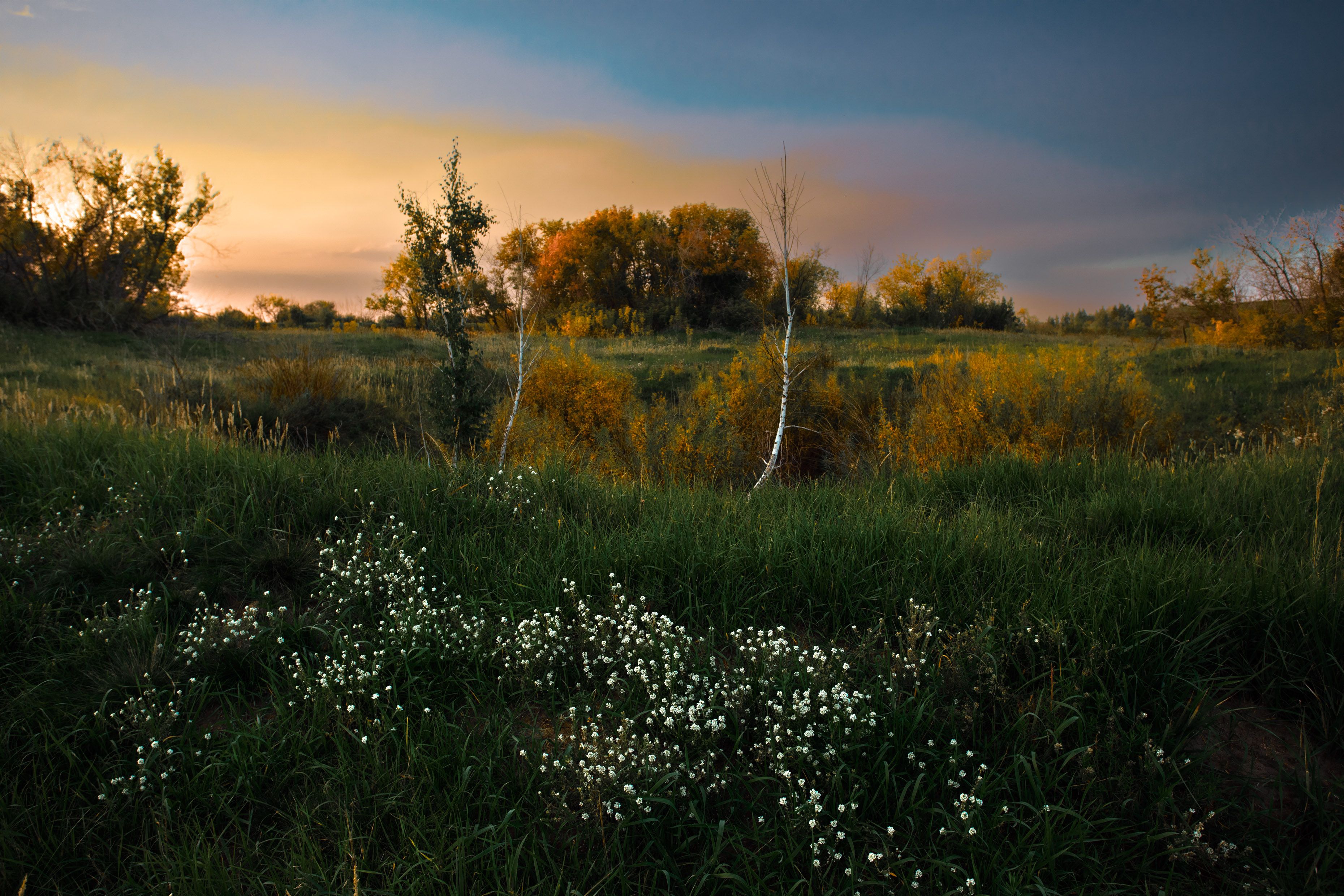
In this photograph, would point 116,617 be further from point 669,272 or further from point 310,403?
point 669,272

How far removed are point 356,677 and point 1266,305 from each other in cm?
2904

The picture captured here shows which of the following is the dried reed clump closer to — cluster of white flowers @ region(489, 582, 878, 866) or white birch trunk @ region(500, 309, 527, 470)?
white birch trunk @ region(500, 309, 527, 470)

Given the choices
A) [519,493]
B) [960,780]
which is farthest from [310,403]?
[960,780]

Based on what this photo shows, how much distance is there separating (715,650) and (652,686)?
0.42 meters

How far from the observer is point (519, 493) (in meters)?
4.20

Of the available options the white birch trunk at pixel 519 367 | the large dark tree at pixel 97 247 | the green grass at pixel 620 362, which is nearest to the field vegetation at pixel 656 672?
the white birch trunk at pixel 519 367

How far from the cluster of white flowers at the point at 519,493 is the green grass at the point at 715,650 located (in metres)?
0.11

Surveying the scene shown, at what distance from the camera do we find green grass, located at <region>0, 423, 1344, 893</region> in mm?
2025

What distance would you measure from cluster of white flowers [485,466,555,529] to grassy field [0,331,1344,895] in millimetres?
34

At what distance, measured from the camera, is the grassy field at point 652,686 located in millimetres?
2043

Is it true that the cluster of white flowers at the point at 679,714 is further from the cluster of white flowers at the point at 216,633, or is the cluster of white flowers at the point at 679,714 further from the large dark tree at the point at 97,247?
the large dark tree at the point at 97,247

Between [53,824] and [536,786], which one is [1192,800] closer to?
[536,786]

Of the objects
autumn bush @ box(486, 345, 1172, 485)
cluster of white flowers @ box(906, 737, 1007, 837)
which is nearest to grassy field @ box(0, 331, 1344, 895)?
cluster of white flowers @ box(906, 737, 1007, 837)

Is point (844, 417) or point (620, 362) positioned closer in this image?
point (844, 417)
